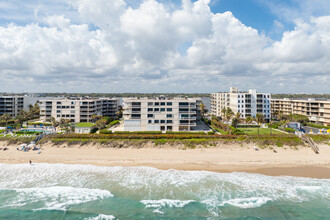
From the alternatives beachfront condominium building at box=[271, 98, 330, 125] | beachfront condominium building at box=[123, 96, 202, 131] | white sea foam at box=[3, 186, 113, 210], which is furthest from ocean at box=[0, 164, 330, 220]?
beachfront condominium building at box=[271, 98, 330, 125]

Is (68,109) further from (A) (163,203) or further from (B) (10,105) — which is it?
(A) (163,203)

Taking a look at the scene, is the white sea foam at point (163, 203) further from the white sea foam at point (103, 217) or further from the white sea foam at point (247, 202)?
the white sea foam at point (247, 202)

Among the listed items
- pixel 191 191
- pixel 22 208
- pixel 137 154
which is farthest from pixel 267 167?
pixel 22 208

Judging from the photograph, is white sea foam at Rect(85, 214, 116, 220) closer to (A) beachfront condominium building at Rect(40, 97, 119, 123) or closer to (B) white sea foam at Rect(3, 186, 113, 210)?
(B) white sea foam at Rect(3, 186, 113, 210)

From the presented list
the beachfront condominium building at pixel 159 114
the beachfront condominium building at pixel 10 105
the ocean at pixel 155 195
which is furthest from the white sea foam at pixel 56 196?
the beachfront condominium building at pixel 10 105

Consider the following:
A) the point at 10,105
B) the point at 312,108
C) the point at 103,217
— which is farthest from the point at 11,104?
the point at 312,108

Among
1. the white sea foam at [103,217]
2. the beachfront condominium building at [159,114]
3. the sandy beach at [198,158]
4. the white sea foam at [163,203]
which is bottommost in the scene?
the white sea foam at [103,217]

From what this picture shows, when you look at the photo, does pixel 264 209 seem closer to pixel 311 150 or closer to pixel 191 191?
pixel 191 191
